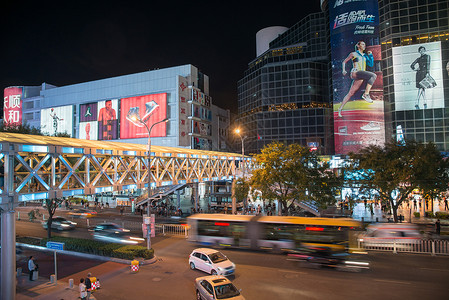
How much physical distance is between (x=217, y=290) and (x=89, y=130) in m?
79.3

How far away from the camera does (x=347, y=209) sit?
145 ft

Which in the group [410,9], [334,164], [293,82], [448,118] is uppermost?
[410,9]

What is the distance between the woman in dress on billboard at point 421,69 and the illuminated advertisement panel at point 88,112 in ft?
256

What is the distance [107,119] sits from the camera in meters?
79.2

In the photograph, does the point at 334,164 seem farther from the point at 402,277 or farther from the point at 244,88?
the point at 402,277

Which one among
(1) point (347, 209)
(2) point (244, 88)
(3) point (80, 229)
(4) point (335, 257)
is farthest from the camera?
Answer: (2) point (244, 88)

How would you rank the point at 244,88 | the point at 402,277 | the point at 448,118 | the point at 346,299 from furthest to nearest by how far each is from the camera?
the point at 244,88
the point at 448,118
the point at 402,277
the point at 346,299

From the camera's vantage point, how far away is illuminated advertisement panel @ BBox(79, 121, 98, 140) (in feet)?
266

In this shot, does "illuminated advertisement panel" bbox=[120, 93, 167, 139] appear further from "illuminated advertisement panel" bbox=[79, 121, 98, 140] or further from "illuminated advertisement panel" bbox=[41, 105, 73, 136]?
"illuminated advertisement panel" bbox=[41, 105, 73, 136]

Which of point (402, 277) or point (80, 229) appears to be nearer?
point (402, 277)

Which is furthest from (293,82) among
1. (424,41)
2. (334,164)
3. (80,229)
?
(80,229)

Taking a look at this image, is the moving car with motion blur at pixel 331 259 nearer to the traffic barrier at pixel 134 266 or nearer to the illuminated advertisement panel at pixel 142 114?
the traffic barrier at pixel 134 266

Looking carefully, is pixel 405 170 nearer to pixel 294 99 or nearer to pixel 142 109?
pixel 294 99

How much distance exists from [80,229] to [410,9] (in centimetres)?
7320
